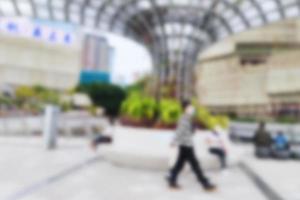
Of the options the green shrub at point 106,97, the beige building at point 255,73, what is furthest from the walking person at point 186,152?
the green shrub at point 106,97

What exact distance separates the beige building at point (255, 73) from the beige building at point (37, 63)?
1714 cm

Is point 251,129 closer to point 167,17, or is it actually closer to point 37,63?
point 167,17

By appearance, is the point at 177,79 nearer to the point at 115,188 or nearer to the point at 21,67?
the point at 21,67

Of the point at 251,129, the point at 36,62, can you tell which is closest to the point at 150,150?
the point at 251,129

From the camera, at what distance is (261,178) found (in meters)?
7.29

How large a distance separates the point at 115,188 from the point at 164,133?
261 cm

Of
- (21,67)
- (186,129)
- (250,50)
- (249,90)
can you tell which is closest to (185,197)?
(186,129)

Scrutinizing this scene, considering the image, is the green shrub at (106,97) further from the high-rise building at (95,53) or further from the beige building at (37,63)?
the high-rise building at (95,53)

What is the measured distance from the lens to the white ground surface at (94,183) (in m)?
5.41

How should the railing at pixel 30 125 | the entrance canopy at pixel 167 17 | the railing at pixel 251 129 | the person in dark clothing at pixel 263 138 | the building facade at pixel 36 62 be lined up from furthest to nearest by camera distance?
the building facade at pixel 36 62 < the entrance canopy at pixel 167 17 < the railing at pixel 30 125 < the railing at pixel 251 129 < the person in dark clothing at pixel 263 138

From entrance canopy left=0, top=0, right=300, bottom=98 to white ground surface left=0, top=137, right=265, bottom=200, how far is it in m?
17.2

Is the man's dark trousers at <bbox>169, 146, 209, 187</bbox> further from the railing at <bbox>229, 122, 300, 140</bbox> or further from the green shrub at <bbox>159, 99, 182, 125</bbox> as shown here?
the railing at <bbox>229, 122, 300, 140</bbox>

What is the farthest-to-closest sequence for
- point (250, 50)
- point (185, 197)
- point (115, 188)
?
point (250, 50)
point (115, 188)
point (185, 197)

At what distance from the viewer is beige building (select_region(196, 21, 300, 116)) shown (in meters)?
34.1
